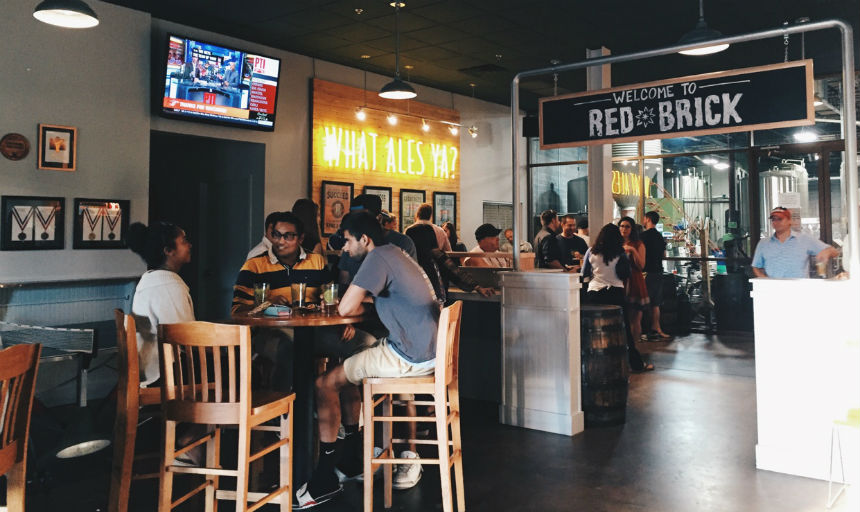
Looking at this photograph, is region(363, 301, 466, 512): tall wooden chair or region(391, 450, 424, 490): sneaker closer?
region(363, 301, 466, 512): tall wooden chair

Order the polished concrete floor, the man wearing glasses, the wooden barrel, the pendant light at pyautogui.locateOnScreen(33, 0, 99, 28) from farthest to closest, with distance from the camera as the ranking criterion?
the man wearing glasses
the wooden barrel
the pendant light at pyautogui.locateOnScreen(33, 0, 99, 28)
the polished concrete floor

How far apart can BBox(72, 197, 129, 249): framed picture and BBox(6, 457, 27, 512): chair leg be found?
13.4 ft

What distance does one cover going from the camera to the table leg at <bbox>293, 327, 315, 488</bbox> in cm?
332

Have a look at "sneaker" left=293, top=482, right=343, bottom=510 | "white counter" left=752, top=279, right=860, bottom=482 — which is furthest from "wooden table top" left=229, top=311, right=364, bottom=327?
"white counter" left=752, top=279, right=860, bottom=482

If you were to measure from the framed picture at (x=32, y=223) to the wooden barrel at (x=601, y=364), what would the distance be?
445cm

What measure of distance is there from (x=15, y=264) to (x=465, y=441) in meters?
3.98

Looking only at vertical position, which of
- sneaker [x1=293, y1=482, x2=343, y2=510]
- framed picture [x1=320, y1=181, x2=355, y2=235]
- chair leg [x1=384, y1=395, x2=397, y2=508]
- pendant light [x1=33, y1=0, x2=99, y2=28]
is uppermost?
pendant light [x1=33, y1=0, x2=99, y2=28]

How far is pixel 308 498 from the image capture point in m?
3.24

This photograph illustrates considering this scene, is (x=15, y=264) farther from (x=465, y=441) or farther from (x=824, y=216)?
(x=824, y=216)

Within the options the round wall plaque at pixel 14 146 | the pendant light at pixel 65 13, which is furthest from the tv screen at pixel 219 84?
the pendant light at pixel 65 13

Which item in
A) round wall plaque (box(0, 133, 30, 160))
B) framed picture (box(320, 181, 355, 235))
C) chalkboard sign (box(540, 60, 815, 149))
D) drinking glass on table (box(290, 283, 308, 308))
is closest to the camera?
drinking glass on table (box(290, 283, 308, 308))

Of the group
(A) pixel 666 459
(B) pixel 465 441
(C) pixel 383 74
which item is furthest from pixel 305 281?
(C) pixel 383 74

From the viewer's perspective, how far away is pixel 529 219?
1172 cm

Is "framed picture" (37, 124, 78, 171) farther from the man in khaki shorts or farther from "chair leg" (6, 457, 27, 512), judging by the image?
"chair leg" (6, 457, 27, 512)
